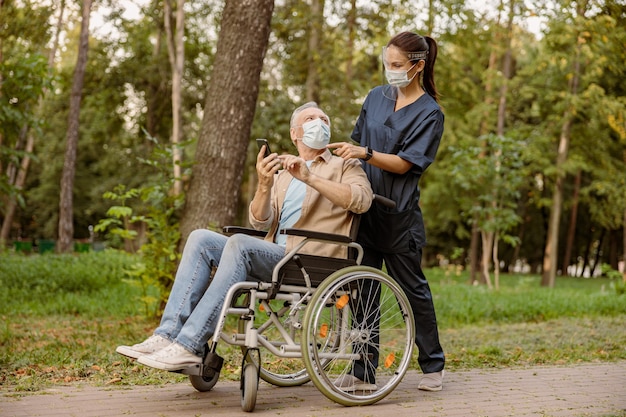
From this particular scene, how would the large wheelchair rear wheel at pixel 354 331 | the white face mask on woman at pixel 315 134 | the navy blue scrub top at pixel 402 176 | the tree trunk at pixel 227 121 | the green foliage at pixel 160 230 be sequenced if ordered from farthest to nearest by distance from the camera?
the tree trunk at pixel 227 121, the green foliage at pixel 160 230, the navy blue scrub top at pixel 402 176, the white face mask on woman at pixel 315 134, the large wheelchair rear wheel at pixel 354 331

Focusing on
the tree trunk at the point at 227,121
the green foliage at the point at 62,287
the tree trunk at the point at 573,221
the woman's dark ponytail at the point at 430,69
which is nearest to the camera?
the woman's dark ponytail at the point at 430,69

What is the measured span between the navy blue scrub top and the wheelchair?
10.2 inches

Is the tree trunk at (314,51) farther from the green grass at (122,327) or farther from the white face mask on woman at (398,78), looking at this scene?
the white face mask on woman at (398,78)

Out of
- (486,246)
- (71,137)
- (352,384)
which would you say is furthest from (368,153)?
(71,137)

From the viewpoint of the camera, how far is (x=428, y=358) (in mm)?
4613

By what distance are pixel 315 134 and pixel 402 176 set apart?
606 millimetres

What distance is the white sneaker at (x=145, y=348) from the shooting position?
12.2ft

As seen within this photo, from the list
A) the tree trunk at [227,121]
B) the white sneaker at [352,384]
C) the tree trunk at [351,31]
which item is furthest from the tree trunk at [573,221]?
the white sneaker at [352,384]

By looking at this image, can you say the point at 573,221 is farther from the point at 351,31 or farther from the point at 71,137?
the point at 71,137

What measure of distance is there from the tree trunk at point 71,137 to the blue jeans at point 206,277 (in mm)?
17112

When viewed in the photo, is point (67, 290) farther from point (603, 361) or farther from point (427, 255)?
point (427, 255)

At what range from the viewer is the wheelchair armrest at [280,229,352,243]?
12.5ft

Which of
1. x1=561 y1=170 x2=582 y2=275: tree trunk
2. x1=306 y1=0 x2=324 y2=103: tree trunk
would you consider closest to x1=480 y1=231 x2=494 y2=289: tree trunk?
x1=306 y1=0 x2=324 y2=103: tree trunk

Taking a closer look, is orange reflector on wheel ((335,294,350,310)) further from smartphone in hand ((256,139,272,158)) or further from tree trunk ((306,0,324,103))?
tree trunk ((306,0,324,103))
